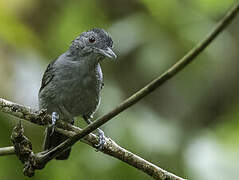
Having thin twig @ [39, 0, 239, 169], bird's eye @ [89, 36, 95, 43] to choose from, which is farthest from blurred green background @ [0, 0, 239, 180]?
thin twig @ [39, 0, 239, 169]

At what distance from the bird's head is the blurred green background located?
0.19 meters

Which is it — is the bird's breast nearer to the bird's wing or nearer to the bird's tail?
the bird's wing

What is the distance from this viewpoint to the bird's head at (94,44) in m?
3.70

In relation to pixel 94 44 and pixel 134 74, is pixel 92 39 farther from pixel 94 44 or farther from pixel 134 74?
pixel 134 74

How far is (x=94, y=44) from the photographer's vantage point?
12.4ft

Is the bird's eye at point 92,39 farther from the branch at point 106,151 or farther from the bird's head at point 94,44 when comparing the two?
the branch at point 106,151

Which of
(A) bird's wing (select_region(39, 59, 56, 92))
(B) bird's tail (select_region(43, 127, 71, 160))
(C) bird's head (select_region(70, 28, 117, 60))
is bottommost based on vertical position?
(B) bird's tail (select_region(43, 127, 71, 160))

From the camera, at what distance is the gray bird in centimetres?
370

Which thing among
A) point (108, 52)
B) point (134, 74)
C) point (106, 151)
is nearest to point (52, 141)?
point (108, 52)

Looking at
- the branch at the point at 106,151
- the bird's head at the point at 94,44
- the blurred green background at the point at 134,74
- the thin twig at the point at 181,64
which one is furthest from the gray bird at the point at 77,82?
the thin twig at the point at 181,64

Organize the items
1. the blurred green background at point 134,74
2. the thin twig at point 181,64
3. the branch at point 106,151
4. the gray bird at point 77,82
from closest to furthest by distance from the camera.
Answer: the thin twig at point 181,64 < the branch at point 106,151 < the blurred green background at point 134,74 < the gray bird at point 77,82

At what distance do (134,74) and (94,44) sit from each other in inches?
67.4

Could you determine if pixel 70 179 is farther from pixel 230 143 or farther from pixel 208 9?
pixel 208 9

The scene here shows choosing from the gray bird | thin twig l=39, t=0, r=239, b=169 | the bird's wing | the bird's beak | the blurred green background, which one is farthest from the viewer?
the bird's wing
